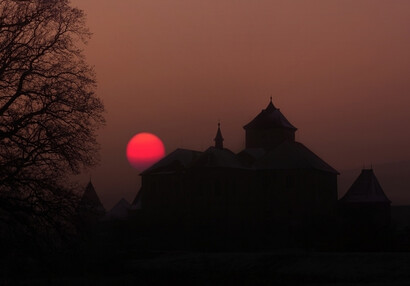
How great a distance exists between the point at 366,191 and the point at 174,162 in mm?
23555

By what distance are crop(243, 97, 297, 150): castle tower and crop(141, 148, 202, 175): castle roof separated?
40.3ft

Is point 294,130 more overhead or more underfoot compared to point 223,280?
more overhead

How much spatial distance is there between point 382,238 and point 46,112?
1379 inches

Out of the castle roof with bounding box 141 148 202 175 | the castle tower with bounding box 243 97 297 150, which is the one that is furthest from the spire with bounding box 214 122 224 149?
the castle roof with bounding box 141 148 202 175

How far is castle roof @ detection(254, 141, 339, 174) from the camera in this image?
284 feet

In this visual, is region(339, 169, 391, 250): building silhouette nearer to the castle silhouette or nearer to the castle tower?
the castle silhouette

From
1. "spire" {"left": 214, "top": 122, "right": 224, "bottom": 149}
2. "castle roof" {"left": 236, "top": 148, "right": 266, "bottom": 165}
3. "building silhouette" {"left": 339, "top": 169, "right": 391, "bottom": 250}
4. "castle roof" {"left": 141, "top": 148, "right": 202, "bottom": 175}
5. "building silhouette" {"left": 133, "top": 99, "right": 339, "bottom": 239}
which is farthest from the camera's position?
"spire" {"left": 214, "top": 122, "right": 224, "bottom": 149}

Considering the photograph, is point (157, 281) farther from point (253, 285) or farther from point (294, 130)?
point (294, 130)

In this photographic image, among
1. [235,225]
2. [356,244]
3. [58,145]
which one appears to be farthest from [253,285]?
[235,225]

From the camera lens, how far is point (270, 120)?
3915 inches

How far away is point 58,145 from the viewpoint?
21.9m

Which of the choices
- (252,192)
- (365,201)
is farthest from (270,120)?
(365,201)

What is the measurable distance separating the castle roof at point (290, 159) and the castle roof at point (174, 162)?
786 centimetres

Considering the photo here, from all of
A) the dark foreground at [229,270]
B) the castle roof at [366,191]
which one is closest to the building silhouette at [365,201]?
the castle roof at [366,191]
